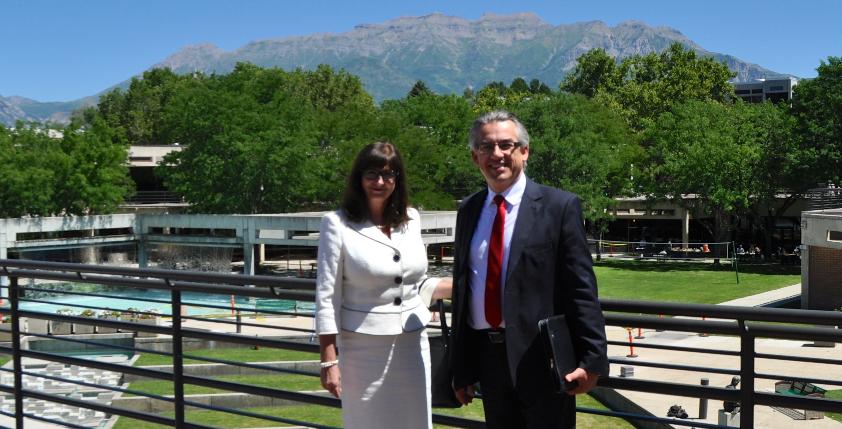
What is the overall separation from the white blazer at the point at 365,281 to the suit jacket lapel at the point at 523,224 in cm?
64

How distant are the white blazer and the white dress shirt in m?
0.42

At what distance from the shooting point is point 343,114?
53969mm

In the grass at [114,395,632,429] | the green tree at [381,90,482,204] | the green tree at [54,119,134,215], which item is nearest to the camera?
the grass at [114,395,632,429]

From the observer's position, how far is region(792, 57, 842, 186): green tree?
46344 mm

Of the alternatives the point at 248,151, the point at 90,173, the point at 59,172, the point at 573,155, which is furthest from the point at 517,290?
the point at 90,173

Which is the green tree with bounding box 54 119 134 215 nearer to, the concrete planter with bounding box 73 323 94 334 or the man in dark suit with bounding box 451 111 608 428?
the concrete planter with bounding box 73 323 94 334

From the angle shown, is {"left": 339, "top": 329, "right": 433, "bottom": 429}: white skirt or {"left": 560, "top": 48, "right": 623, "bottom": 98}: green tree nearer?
{"left": 339, "top": 329, "right": 433, "bottom": 429}: white skirt

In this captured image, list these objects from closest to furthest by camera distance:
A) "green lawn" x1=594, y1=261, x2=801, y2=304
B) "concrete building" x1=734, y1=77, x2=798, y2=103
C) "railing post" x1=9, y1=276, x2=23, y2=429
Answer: "railing post" x1=9, y1=276, x2=23, y2=429, "green lawn" x1=594, y1=261, x2=801, y2=304, "concrete building" x1=734, y1=77, x2=798, y2=103

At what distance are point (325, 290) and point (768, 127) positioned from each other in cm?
5175

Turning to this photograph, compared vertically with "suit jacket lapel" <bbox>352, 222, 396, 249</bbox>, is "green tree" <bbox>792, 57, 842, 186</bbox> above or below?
above

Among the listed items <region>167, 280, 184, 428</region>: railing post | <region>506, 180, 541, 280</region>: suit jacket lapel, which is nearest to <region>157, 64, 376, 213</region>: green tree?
<region>167, 280, 184, 428</region>: railing post

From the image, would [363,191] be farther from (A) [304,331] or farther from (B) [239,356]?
(B) [239,356]

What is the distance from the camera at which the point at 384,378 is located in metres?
4.04

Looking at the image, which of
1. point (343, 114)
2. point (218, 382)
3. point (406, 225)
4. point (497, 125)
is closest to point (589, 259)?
point (497, 125)
